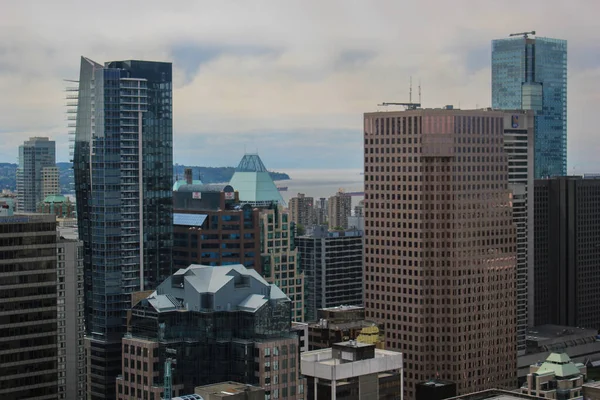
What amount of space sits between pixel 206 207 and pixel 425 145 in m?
42.3

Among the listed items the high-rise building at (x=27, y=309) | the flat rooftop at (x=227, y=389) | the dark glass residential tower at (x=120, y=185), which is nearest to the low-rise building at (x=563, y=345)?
the dark glass residential tower at (x=120, y=185)

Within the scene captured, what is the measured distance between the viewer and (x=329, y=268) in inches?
7692

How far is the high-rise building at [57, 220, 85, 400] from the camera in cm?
13912

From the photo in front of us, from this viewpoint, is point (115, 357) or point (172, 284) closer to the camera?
point (172, 284)

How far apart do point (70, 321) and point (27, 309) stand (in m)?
38.7

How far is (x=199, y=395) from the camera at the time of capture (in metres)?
86.7

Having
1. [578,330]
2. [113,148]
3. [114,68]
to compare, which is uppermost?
[114,68]

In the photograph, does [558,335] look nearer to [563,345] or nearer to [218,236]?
[563,345]

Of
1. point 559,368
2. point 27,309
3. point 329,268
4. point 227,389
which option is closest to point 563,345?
point 329,268

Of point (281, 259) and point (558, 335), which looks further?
point (558, 335)

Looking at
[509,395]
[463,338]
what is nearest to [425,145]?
[463,338]

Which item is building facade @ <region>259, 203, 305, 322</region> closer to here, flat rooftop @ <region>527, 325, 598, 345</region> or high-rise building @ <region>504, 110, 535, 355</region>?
high-rise building @ <region>504, 110, 535, 355</region>

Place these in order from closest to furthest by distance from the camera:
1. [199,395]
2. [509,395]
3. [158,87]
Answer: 1. [509,395]
2. [199,395]
3. [158,87]

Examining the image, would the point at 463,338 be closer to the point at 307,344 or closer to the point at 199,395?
the point at 307,344
